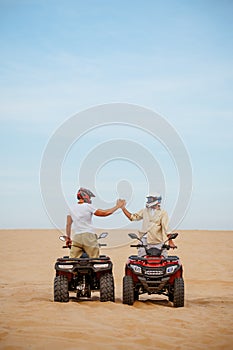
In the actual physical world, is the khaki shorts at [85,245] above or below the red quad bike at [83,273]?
above

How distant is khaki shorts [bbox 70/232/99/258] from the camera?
1152 centimetres

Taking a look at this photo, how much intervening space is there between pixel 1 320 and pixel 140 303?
387cm

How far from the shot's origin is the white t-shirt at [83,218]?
1154cm

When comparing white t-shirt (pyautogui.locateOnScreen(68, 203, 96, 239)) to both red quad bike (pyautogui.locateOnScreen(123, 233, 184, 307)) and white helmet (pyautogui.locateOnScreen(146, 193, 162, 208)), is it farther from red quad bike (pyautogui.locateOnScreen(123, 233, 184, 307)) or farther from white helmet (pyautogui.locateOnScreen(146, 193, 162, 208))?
white helmet (pyautogui.locateOnScreen(146, 193, 162, 208))

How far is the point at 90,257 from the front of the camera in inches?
458

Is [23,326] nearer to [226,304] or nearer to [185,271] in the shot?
[226,304]

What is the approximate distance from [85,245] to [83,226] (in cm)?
37

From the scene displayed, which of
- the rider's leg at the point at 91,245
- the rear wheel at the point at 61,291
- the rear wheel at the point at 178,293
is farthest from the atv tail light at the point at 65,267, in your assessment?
the rear wheel at the point at 178,293

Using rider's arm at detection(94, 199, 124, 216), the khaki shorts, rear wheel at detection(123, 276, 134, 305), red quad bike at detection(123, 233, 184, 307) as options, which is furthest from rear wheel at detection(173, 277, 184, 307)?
rider's arm at detection(94, 199, 124, 216)

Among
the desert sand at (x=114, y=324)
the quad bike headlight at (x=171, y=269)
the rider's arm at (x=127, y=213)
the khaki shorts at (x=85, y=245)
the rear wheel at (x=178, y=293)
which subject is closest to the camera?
the desert sand at (x=114, y=324)

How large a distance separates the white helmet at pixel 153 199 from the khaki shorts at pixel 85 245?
139 cm

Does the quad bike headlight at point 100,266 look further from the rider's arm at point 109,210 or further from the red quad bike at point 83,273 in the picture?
the rider's arm at point 109,210

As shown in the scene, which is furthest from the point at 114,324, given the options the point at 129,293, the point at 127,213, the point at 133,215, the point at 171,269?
the point at 133,215

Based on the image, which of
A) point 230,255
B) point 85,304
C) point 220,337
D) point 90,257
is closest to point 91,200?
point 90,257
